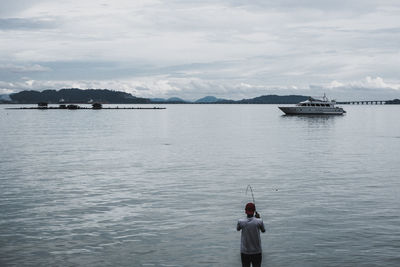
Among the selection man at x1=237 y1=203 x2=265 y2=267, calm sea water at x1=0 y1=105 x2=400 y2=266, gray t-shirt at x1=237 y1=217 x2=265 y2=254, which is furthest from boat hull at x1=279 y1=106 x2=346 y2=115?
gray t-shirt at x1=237 y1=217 x2=265 y2=254

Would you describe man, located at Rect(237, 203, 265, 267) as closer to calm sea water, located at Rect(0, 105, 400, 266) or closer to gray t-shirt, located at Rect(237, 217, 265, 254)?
gray t-shirt, located at Rect(237, 217, 265, 254)

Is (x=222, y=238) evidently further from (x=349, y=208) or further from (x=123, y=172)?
(x=123, y=172)

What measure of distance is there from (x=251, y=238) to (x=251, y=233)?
15cm

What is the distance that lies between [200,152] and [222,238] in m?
33.6

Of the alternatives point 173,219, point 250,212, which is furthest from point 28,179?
point 250,212

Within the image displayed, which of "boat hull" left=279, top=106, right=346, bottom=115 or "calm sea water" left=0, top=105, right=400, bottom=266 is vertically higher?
"boat hull" left=279, top=106, right=346, bottom=115

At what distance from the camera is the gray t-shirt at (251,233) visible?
39.2 feet

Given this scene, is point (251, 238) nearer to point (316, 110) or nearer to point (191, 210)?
point (191, 210)

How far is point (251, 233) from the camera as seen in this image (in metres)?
12.0

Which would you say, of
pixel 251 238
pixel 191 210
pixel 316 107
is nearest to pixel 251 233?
pixel 251 238

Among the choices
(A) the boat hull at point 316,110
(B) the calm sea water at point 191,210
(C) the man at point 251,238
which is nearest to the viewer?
(C) the man at point 251,238

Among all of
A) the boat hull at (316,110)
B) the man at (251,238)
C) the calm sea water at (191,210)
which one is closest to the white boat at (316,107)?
the boat hull at (316,110)

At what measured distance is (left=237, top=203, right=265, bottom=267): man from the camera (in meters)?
12.0

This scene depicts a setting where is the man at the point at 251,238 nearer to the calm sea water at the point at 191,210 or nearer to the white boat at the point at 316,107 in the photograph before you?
the calm sea water at the point at 191,210
